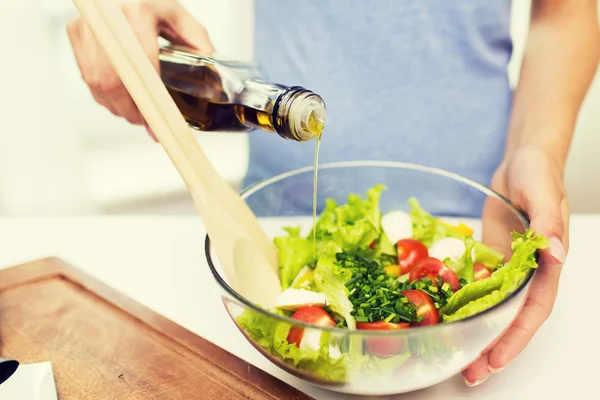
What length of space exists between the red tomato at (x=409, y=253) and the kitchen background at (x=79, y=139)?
4.93ft

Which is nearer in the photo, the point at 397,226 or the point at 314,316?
the point at 314,316

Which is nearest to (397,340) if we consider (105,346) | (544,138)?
(105,346)

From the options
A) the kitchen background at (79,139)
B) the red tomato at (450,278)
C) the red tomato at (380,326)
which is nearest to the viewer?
the red tomato at (380,326)

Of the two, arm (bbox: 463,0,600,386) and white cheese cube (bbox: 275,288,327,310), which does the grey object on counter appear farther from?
arm (bbox: 463,0,600,386)

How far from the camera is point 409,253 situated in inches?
37.0

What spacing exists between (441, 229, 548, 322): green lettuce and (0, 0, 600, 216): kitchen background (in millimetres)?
1626

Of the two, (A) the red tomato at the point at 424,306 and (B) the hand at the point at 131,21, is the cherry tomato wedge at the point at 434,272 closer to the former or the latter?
(A) the red tomato at the point at 424,306

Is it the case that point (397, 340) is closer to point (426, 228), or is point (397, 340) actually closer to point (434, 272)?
point (434, 272)

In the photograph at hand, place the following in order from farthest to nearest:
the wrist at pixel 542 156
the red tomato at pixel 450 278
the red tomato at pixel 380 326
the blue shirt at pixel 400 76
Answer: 1. the blue shirt at pixel 400 76
2. the wrist at pixel 542 156
3. the red tomato at pixel 450 278
4. the red tomato at pixel 380 326

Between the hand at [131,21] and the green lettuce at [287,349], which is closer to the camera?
the green lettuce at [287,349]

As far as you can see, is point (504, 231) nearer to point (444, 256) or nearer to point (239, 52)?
point (444, 256)

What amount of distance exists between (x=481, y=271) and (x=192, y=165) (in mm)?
446

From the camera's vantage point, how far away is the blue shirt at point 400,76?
4.42ft

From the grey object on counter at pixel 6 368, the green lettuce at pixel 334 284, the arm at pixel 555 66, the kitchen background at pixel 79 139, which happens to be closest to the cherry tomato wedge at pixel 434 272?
the green lettuce at pixel 334 284
